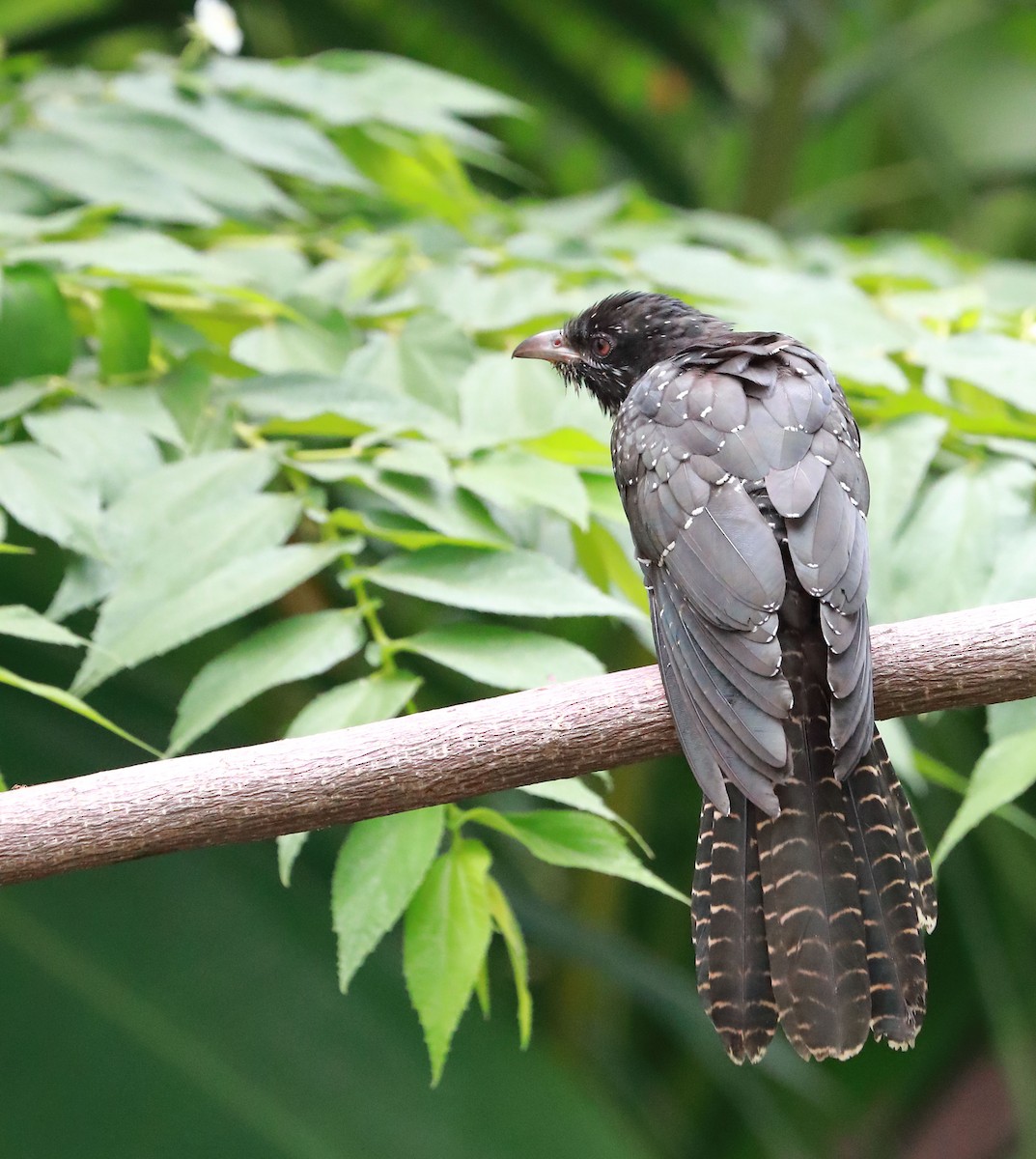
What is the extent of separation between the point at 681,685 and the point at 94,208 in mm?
1570

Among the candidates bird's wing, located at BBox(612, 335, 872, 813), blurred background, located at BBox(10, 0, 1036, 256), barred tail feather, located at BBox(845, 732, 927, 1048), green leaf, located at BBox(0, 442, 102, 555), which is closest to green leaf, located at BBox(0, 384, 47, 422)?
green leaf, located at BBox(0, 442, 102, 555)

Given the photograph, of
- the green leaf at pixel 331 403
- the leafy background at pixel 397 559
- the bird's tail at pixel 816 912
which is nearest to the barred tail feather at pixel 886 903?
the bird's tail at pixel 816 912

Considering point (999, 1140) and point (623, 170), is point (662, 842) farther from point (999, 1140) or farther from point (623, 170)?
point (623, 170)

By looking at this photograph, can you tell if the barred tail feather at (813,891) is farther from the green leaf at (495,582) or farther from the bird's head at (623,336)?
the bird's head at (623,336)

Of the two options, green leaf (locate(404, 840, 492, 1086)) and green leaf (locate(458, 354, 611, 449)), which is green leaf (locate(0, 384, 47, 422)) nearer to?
green leaf (locate(458, 354, 611, 449))

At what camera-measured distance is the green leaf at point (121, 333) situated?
233 centimetres

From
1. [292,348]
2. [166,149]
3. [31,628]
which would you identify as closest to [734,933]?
[31,628]

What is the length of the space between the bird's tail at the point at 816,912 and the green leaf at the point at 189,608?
705mm

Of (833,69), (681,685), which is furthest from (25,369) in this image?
(833,69)

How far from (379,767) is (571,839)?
0.35 m

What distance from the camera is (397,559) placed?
1997mm

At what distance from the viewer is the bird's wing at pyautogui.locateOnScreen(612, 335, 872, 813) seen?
1666 millimetres

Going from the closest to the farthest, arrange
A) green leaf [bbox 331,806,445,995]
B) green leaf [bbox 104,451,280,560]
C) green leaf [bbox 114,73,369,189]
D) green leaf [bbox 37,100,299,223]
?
green leaf [bbox 331,806,445,995] < green leaf [bbox 104,451,280,560] < green leaf [bbox 37,100,299,223] < green leaf [bbox 114,73,369,189]

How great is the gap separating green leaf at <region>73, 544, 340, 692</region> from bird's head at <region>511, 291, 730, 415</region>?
0.85 m
